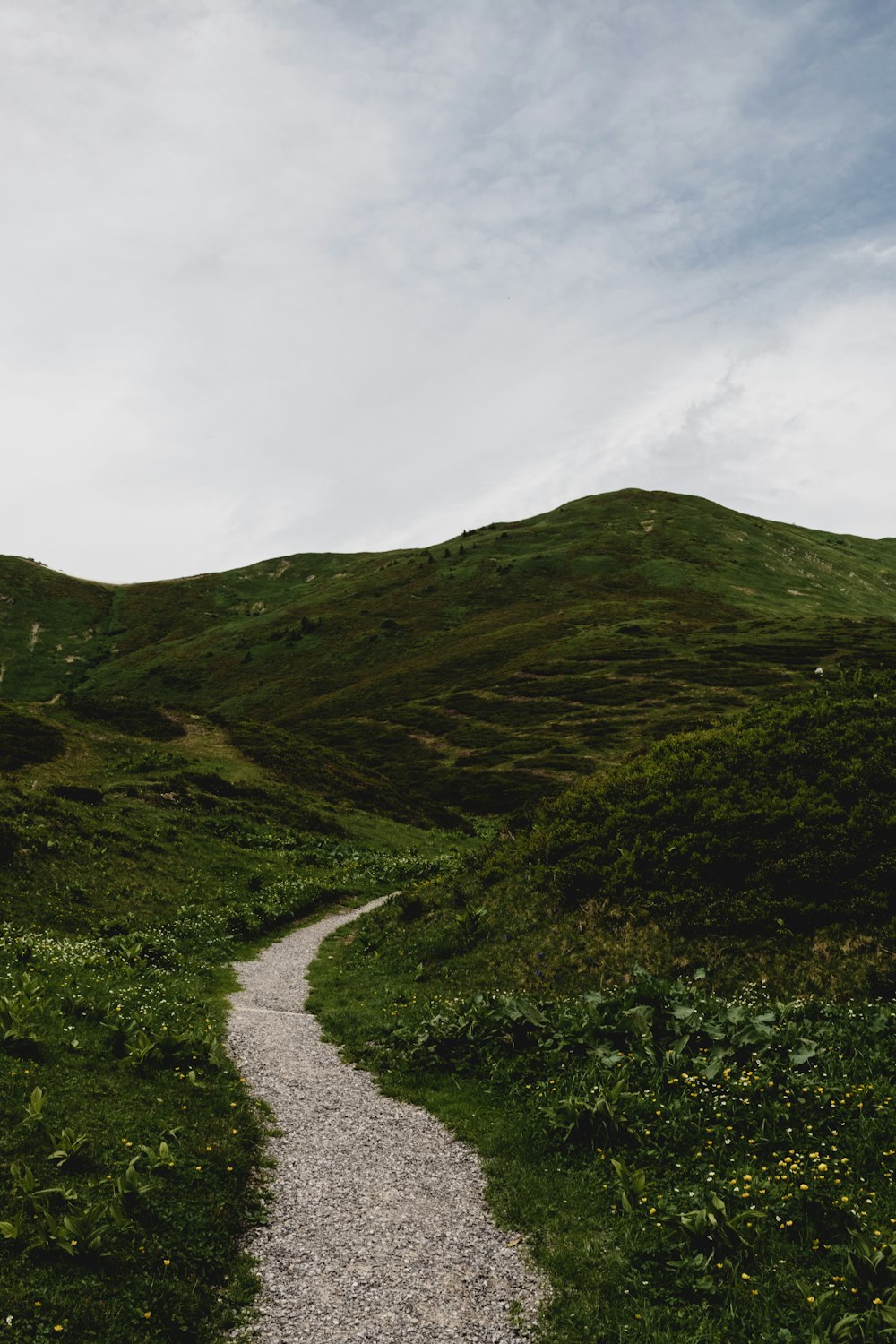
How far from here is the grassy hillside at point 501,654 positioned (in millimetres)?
96688

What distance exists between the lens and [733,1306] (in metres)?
8.45

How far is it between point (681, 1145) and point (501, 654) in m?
124

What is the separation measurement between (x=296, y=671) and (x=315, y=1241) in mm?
145466

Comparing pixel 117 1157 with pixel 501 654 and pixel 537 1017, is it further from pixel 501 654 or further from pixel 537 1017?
pixel 501 654

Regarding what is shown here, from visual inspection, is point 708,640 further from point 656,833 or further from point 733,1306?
point 733,1306

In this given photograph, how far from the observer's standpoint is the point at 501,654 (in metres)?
135

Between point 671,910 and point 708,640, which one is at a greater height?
point 708,640

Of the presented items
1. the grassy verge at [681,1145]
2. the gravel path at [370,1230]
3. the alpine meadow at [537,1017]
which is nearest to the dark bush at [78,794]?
the alpine meadow at [537,1017]

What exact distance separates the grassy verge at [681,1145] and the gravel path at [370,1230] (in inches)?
23.5

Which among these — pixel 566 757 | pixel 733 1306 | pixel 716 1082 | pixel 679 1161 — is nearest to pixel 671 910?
pixel 716 1082

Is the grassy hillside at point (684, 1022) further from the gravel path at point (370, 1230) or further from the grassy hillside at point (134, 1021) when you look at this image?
the grassy hillside at point (134, 1021)

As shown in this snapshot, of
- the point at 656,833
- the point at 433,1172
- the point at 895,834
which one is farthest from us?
the point at 656,833

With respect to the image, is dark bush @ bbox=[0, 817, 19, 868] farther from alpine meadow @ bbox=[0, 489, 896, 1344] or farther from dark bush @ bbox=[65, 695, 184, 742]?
dark bush @ bbox=[65, 695, 184, 742]

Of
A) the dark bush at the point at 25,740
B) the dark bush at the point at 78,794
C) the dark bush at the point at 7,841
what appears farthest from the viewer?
the dark bush at the point at 25,740
